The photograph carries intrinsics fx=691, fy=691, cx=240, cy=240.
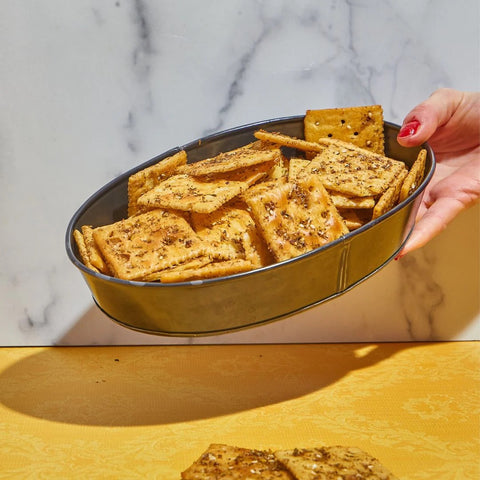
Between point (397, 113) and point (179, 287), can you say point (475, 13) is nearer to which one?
point (397, 113)

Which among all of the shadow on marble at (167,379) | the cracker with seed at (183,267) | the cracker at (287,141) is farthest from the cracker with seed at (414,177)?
the shadow on marble at (167,379)

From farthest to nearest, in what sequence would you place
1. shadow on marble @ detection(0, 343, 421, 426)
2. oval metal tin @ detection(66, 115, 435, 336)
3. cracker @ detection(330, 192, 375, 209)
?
shadow on marble @ detection(0, 343, 421, 426) → cracker @ detection(330, 192, 375, 209) → oval metal tin @ detection(66, 115, 435, 336)

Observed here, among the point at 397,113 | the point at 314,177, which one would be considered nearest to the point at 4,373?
the point at 314,177

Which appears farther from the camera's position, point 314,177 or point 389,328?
point 389,328

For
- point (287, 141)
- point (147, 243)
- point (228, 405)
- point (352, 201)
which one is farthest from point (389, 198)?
point (228, 405)

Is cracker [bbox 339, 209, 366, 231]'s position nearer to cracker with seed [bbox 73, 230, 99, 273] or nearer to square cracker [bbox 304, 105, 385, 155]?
square cracker [bbox 304, 105, 385, 155]

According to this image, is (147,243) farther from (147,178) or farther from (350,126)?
(350,126)

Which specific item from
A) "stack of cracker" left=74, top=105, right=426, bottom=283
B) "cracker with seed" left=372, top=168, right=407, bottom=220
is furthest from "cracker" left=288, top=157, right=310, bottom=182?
"cracker with seed" left=372, top=168, right=407, bottom=220

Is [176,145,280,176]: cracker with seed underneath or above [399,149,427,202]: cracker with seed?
above
